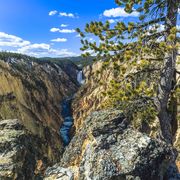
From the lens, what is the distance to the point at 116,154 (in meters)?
8.80

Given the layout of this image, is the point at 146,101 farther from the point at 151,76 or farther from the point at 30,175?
the point at 30,175

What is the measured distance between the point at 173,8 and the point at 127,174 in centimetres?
572

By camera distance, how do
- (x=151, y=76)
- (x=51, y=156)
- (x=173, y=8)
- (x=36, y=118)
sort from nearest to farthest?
(x=173, y=8) < (x=151, y=76) < (x=51, y=156) < (x=36, y=118)

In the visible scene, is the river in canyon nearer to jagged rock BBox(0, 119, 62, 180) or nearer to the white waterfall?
the white waterfall

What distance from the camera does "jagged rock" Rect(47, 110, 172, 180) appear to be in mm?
8523

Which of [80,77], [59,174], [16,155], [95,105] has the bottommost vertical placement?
[80,77]

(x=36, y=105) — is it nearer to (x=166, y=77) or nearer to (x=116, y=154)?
(x=166, y=77)

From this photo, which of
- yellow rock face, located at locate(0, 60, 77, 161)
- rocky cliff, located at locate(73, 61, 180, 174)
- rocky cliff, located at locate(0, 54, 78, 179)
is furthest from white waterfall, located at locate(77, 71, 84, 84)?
rocky cliff, located at locate(73, 61, 180, 174)

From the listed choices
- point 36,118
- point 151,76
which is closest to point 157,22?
point 151,76

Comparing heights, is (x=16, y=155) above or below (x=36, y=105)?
above

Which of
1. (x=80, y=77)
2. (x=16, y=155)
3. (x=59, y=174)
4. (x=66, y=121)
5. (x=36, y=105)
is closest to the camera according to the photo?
(x=59, y=174)

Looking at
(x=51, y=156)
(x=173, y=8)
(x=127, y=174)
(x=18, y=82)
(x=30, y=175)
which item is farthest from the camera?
(x=18, y=82)

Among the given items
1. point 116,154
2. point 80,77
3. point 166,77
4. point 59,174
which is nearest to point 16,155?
point 59,174

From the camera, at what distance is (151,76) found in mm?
13125
